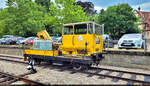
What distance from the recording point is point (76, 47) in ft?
23.9

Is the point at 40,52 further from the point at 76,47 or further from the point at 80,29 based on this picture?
the point at 80,29

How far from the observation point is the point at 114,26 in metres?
27.1

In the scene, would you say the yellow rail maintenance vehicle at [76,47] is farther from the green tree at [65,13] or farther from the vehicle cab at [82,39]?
the green tree at [65,13]

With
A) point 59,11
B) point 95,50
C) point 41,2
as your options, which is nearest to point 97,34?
point 95,50

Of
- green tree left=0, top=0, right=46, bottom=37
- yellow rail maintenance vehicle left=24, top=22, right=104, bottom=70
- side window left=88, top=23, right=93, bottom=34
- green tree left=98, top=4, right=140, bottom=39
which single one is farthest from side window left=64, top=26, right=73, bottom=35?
green tree left=98, top=4, right=140, bottom=39

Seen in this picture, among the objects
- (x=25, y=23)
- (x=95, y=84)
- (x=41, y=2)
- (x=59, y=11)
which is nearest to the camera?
(x=95, y=84)

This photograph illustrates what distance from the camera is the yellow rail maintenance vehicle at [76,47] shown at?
6.85 m

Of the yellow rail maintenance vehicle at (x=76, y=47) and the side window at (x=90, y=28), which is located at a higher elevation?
the side window at (x=90, y=28)

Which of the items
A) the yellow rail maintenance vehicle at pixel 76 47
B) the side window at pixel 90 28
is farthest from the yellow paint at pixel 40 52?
the side window at pixel 90 28

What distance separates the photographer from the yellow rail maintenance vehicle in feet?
22.5

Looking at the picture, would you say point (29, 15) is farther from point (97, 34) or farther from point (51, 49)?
point (97, 34)

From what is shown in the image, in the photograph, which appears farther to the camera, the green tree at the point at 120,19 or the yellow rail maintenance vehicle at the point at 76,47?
the green tree at the point at 120,19

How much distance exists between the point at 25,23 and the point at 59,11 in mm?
9630

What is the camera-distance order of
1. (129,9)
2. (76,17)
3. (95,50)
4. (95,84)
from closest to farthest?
(95,84), (95,50), (76,17), (129,9)
